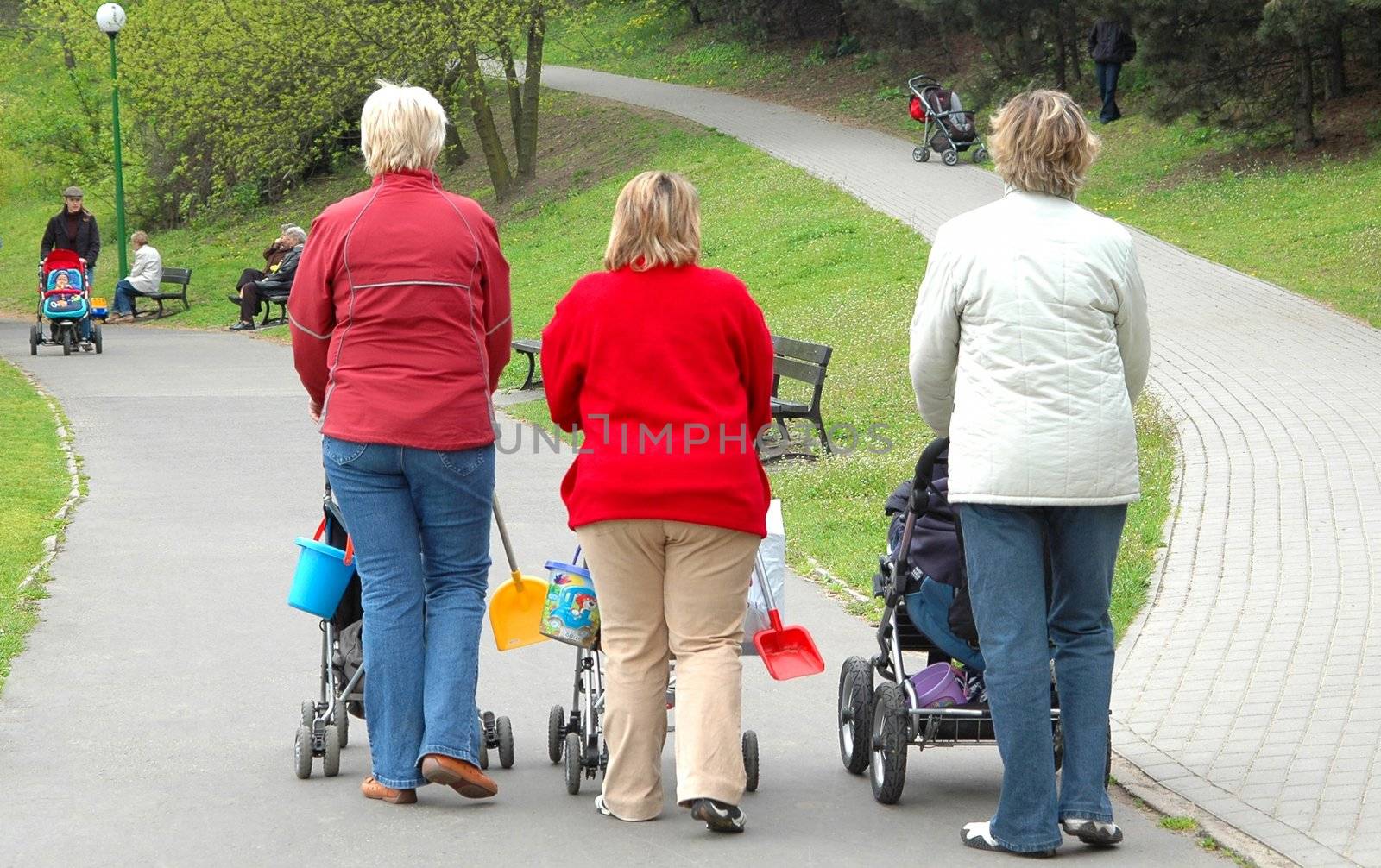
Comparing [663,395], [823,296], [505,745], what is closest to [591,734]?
[505,745]

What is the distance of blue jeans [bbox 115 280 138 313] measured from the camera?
26.8 meters

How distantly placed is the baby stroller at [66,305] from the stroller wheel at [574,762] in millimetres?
15864

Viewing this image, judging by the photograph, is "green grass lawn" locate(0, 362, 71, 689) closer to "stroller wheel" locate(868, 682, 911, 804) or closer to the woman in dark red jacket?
the woman in dark red jacket

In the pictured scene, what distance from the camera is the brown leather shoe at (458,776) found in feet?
16.1

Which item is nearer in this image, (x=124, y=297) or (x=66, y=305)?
(x=66, y=305)

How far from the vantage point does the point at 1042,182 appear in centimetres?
463

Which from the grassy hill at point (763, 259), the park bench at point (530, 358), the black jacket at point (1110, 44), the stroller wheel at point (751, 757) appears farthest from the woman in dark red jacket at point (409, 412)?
the black jacket at point (1110, 44)

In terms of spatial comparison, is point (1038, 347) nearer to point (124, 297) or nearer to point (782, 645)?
point (782, 645)

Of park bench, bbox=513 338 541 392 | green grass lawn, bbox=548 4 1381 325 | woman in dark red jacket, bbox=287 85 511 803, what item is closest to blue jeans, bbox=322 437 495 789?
woman in dark red jacket, bbox=287 85 511 803

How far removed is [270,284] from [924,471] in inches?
784

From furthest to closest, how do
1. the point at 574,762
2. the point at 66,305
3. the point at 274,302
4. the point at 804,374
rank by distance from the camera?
the point at 274,302, the point at 66,305, the point at 804,374, the point at 574,762

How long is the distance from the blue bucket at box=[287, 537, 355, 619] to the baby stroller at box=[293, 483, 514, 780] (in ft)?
0.28

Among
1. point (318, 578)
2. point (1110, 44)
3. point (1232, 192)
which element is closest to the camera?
point (318, 578)

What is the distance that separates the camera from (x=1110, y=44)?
26.9 metres
